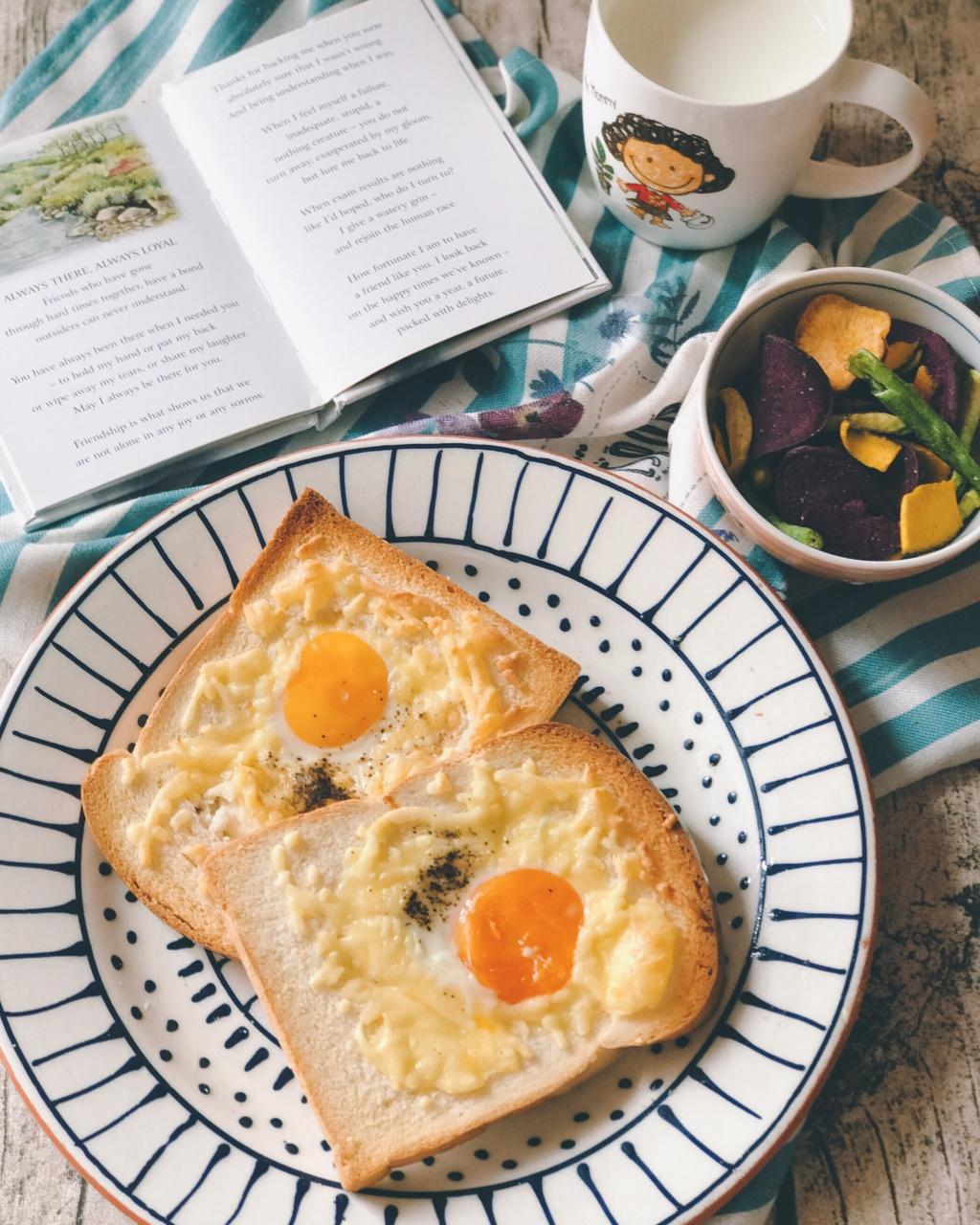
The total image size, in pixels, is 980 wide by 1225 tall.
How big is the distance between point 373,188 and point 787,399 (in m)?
1.21

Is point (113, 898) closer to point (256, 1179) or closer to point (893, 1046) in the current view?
point (256, 1179)

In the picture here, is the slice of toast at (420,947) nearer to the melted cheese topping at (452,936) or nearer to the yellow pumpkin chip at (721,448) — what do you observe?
the melted cheese topping at (452,936)

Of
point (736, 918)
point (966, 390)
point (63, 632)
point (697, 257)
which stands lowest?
point (736, 918)

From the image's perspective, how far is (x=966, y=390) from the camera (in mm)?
2385

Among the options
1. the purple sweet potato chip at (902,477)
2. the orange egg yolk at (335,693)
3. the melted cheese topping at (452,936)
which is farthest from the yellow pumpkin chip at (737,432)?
the orange egg yolk at (335,693)

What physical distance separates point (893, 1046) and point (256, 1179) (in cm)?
130

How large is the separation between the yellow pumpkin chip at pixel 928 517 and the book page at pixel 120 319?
1.38 meters

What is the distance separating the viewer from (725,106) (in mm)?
2287

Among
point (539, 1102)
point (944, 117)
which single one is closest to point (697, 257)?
point (944, 117)

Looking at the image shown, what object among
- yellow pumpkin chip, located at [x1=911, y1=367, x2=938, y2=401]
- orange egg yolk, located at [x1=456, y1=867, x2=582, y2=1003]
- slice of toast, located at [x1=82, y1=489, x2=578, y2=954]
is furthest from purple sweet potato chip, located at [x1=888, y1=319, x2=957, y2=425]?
orange egg yolk, located at [x1=456, y1=867, x2=582, y2=1003]

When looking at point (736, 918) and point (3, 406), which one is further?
point (3, 406)

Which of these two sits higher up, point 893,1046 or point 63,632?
point 63,632

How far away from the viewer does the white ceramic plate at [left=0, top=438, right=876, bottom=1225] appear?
2100 mm

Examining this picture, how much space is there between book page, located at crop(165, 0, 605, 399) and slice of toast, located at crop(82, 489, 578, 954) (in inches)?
23.6
